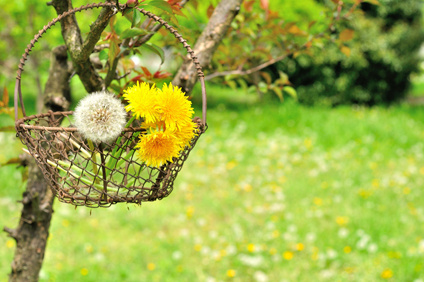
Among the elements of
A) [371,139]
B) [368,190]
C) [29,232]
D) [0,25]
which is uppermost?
[0,25]

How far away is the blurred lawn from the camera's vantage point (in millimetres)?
2730

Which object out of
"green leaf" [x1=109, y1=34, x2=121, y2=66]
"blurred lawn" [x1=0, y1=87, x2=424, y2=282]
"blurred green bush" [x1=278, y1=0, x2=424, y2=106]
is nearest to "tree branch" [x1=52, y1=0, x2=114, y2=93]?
"green leaf" [x1=109, y1=34, x2=121, y2=66]

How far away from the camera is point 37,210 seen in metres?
1.39

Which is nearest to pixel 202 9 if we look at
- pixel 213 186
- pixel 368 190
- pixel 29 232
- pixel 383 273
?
pixel 213 186

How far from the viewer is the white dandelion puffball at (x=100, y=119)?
2.68 ft

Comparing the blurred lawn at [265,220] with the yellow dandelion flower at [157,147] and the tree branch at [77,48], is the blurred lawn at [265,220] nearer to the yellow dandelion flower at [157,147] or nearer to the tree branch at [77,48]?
the tree branch at [77,48]

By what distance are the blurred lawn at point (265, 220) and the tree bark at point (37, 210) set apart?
0.78 m

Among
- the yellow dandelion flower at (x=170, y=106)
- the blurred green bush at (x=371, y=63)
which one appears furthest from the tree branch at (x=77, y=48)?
the blurred green bush at (x=371, y=63)

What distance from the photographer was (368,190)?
12.9 feet

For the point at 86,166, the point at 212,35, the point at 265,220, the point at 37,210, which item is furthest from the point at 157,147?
the point at 265,220

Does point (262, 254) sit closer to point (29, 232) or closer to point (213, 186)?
point (213, 186)

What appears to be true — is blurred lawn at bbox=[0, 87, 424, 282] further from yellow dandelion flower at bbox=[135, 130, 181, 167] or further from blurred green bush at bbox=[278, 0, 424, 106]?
blurred green bush at bbox=[278, 0, 424, 106]

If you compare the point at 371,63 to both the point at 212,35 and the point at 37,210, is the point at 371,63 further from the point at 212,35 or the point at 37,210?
the point at 37,210

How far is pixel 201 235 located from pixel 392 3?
6825 mm
